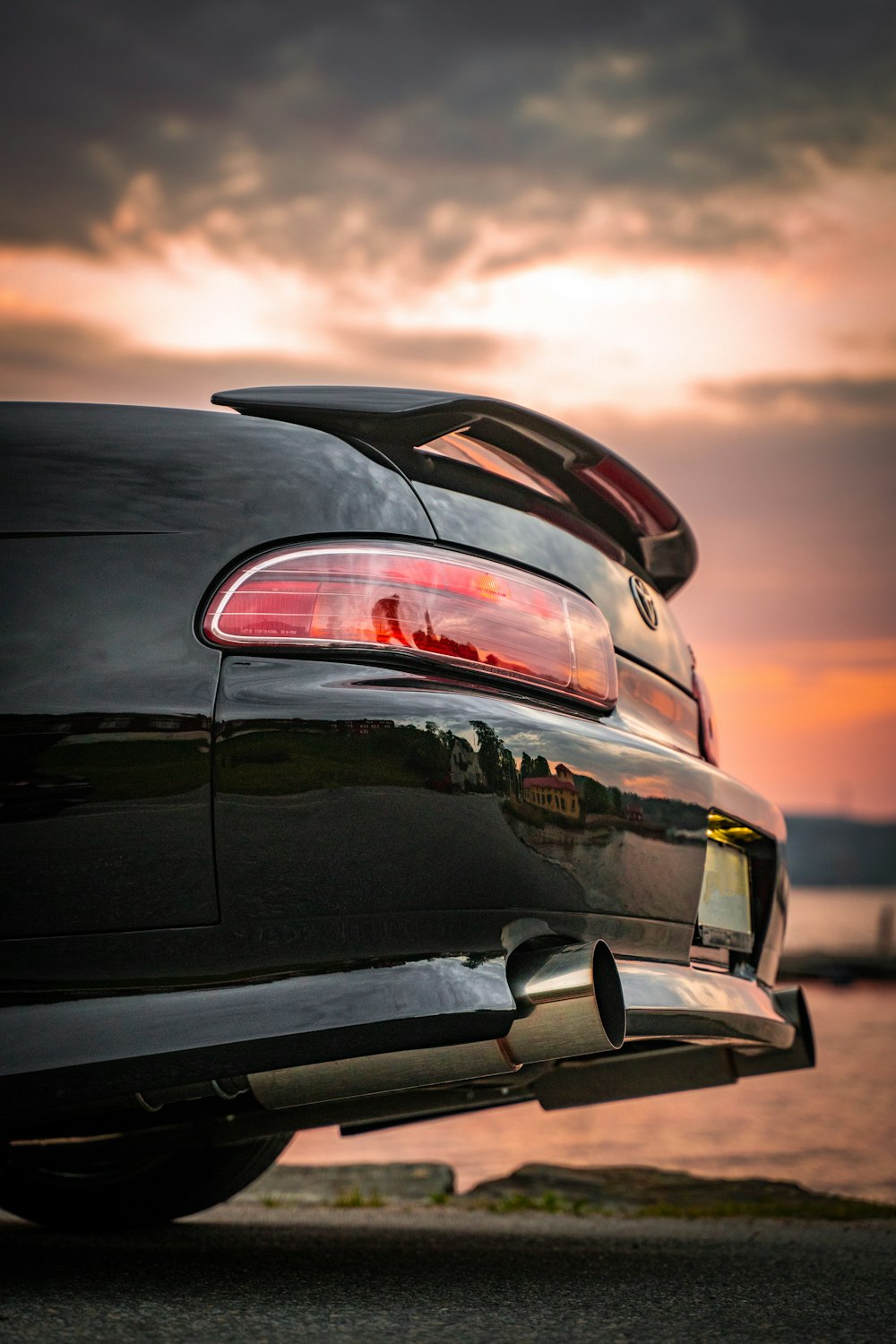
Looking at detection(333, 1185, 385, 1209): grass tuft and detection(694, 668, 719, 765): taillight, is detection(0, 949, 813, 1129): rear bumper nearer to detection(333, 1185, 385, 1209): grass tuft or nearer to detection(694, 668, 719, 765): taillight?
detection(694, 668, 719, 765): taillight

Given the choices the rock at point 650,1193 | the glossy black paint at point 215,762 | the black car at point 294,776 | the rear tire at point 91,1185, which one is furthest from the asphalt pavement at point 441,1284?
the rock at point 650,1193

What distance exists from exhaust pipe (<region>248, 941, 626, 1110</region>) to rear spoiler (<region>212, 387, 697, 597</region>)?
2.67ft

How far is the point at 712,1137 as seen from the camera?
57.0ft

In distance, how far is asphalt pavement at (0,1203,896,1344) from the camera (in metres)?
1.88

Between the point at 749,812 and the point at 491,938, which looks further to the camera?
the point at 749,812

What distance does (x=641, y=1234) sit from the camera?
3305 millimetres

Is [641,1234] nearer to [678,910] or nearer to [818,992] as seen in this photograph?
[678,910]

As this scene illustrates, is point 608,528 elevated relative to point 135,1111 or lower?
elevated

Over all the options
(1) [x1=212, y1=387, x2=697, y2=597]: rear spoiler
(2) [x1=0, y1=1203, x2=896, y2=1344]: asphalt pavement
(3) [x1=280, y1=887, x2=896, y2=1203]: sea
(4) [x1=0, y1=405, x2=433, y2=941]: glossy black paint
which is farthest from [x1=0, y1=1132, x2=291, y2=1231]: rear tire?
(3) [x1=280, y1=887, x2=896, y2=1203]: sea

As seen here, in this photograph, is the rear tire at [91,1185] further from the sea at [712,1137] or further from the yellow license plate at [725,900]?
the sea at [712,1137]

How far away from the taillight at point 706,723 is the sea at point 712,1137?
4.14m

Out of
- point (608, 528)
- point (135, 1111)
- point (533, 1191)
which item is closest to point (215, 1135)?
point (135, 1111)

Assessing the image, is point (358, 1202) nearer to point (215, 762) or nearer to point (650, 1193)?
point (650, 1193)

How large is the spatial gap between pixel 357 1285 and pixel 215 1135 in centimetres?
44
